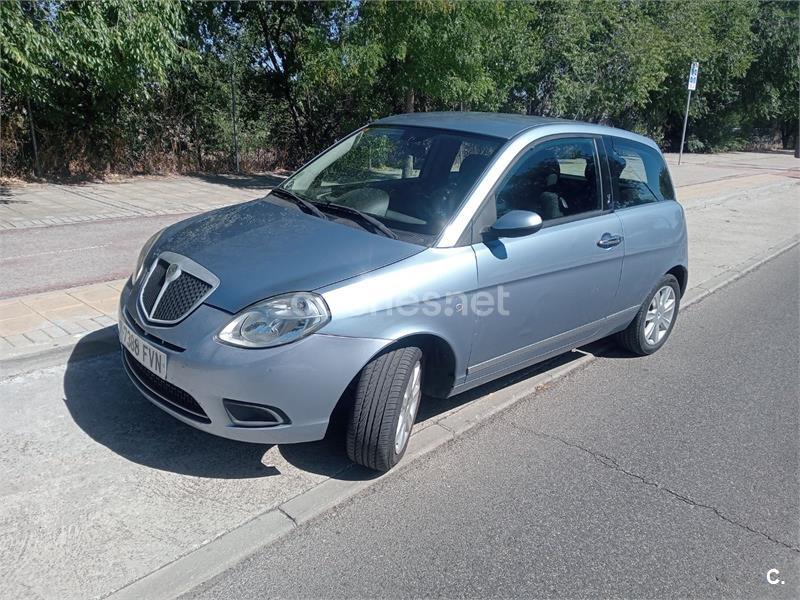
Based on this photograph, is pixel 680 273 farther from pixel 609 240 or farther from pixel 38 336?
pixel 38 336

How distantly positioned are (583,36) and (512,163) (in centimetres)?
1523

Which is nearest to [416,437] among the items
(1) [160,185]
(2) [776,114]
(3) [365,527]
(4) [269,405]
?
(3) [365,527]

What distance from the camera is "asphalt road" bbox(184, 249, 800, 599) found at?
289cm

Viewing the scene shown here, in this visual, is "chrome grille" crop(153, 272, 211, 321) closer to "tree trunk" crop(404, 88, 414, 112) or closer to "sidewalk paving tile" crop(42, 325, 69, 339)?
"sidewalk paving tile" crop(42, 325, 69, 339)

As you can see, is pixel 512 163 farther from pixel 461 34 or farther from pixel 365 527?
pixel 461 34

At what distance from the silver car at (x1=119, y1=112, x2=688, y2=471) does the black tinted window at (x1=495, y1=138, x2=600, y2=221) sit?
13mm

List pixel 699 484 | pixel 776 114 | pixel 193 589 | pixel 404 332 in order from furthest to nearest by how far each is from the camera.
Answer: pixel 776 114 → pixel 699 484 → pixel 404 332 → pixel 193 589

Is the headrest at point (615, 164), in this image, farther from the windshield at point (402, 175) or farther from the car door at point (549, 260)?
the windshield at point (402, 175)

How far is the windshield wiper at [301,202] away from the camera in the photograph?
4086mm

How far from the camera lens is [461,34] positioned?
12148mm

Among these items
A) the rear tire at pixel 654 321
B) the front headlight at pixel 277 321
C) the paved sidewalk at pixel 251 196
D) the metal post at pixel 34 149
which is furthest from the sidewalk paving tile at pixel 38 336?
the metal post at pixel 34 149

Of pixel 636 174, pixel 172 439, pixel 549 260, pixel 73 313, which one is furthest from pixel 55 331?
pixel 636 174

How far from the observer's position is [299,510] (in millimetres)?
3246

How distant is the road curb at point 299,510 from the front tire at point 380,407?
19cm
